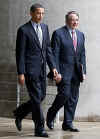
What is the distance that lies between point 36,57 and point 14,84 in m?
3.03

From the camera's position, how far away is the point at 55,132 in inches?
295

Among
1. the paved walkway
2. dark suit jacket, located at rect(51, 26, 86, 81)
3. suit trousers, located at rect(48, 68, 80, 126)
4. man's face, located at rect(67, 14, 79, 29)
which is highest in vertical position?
man's face, located at rect(67, 14, 79, 29)

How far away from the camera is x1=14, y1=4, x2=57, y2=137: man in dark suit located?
22.5ft

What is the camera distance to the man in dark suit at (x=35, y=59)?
269 inches

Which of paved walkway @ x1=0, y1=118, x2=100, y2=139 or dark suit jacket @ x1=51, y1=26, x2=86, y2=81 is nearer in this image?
paved walkway @ x1=0, y1=118, x2=100, y2=139

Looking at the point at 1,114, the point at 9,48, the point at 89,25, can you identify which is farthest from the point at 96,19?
the point at 1,114

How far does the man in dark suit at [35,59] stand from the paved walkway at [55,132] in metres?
0.26

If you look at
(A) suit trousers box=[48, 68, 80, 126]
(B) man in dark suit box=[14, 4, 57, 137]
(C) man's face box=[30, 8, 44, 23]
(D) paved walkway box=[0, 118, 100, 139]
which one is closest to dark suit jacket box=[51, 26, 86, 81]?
(A) suit trousers box=[48, 68, 80, 126]

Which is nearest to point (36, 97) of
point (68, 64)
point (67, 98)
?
point (67, 98)

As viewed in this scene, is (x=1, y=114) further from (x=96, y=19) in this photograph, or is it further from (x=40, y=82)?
(x=40, y=82)

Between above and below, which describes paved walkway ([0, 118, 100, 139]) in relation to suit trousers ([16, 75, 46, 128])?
below

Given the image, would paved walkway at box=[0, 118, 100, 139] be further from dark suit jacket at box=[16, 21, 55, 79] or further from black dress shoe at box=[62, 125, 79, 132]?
dark suit jacket at box=[16, 21, 55, 79]

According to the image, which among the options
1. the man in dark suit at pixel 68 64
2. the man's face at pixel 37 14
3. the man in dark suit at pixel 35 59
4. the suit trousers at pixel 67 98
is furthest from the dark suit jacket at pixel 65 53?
the man's face at pixel 37 14

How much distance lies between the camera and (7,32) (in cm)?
1000
